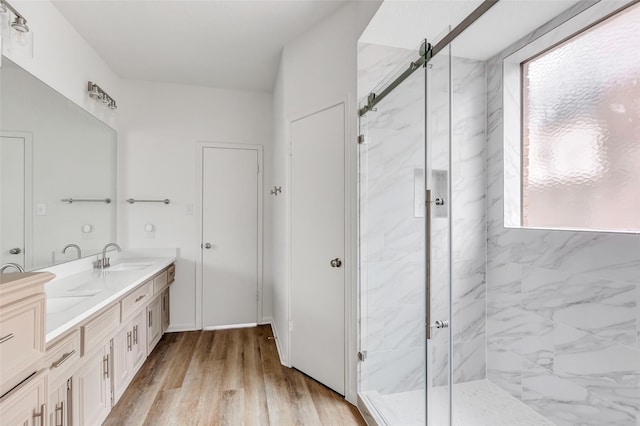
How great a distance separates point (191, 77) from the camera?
3.22m

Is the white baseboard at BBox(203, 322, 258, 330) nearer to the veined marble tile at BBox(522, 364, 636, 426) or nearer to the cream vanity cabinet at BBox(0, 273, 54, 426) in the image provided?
the cream vanity cabinet at BBox(0, 273, 54, 426)

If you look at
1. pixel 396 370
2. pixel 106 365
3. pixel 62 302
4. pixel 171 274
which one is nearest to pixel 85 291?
pixel 62 302

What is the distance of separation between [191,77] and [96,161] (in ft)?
4.18

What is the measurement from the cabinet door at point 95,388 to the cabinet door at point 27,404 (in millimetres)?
505

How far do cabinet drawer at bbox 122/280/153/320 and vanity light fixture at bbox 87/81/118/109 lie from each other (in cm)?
165

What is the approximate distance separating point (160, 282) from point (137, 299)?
58 centimetres

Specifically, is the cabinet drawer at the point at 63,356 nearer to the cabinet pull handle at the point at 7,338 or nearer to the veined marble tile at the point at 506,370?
the cabinet pull handle at the point at 7,338

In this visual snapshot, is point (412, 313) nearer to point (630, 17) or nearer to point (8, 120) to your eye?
point (630, 17)

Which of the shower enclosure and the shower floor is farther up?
the shower enclosure

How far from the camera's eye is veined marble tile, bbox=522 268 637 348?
4.93ft

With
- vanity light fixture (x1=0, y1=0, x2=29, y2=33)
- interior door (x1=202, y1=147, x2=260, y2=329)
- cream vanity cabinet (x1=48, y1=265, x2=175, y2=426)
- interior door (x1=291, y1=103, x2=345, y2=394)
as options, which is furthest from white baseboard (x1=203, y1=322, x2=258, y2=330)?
vanity light fixture (x1=0, y1=0, x2=29, y2=33)

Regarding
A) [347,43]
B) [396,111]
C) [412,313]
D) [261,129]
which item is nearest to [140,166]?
[261,129]

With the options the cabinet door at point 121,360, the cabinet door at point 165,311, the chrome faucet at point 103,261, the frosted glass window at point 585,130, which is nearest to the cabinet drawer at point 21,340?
the cabinet door at point 121,360

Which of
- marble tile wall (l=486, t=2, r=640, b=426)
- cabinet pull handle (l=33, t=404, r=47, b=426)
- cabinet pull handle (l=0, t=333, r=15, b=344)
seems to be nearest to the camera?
cabinet pull handle (l=0, t=333, r=15, b=344)
